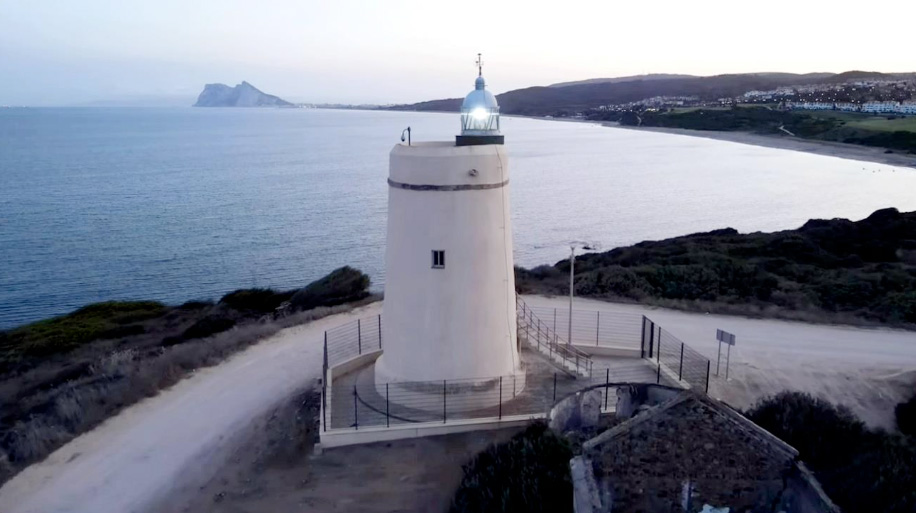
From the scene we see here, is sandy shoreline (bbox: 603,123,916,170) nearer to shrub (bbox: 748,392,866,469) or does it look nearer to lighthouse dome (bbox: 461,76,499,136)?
shrub (bbox: 748,392,866,469)

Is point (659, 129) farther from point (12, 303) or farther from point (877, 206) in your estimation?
point (12, 303)

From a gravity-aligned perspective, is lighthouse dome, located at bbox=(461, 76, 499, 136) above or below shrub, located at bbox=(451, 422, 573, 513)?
above

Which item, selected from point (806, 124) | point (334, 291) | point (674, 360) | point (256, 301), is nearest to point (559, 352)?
point (674, 360)

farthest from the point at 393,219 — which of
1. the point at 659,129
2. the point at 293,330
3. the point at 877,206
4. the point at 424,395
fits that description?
the point at 659,129

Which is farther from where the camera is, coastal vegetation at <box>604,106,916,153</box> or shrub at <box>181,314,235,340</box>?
coastal vegetation at <box>604,106,916,153</box>

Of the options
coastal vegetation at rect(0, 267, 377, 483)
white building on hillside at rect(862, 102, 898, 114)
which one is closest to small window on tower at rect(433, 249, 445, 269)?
coastal vegetation at rect(0, 267, 377, 483)

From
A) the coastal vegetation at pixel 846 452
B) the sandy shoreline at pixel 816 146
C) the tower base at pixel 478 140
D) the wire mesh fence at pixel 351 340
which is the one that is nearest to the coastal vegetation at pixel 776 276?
the wire mesh fence at pixel 351 340
